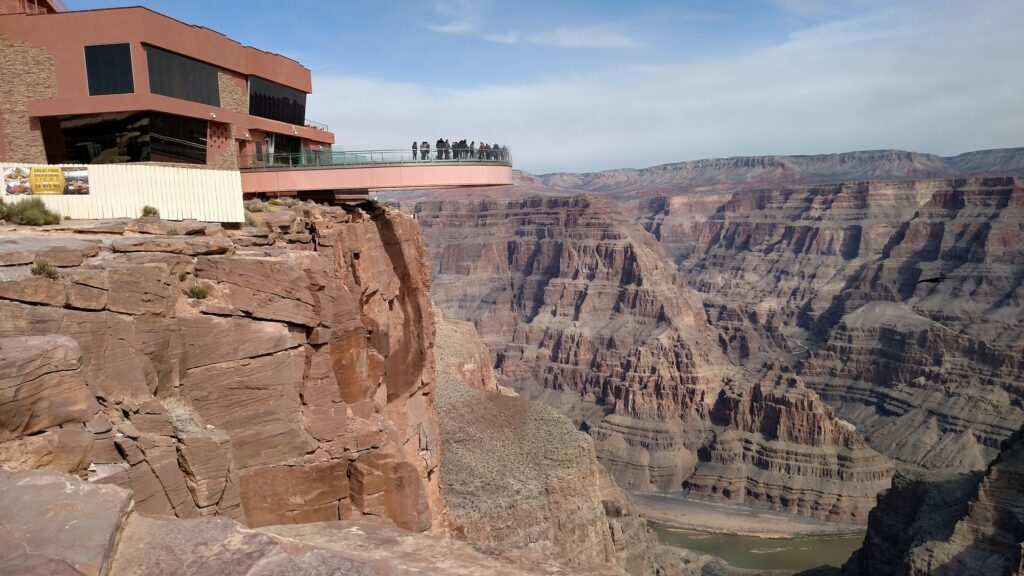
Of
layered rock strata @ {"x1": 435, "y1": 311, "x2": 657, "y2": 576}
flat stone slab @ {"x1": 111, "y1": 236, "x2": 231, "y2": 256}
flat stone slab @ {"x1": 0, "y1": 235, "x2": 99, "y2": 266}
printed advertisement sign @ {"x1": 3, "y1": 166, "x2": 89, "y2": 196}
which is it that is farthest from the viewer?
layered rock strata @ {"x1": 435, "y1": 311, "x2": 657, "y2": 576}

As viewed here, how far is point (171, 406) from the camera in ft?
47.9

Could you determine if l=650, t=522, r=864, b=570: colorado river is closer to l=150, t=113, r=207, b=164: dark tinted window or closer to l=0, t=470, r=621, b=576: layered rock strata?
l=150, t=113, r=207, b=164: dark tinted window

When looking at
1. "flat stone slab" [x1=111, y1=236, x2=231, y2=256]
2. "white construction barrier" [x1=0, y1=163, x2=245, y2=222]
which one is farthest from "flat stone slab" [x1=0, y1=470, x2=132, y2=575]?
"white construction barrier" [x1=0, y1=163, x2=245, y2=222]

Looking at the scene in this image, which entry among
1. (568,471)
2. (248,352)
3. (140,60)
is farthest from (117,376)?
(568,471)

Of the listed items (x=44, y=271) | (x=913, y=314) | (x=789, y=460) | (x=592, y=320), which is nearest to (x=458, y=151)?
(x=44, y=271)

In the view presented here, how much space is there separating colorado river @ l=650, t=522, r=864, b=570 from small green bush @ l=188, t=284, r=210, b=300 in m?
66.3

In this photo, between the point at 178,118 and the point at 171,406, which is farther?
the point at 178,118

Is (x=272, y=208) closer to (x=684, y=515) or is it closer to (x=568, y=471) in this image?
(x=568, y=471)

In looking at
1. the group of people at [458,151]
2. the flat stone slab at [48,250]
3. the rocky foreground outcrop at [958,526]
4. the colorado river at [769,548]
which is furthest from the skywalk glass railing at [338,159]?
the colorado river at [769,548]

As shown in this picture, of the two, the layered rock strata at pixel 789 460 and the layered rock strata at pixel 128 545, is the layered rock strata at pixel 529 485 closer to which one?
the layered rock strata at pixel 128 545

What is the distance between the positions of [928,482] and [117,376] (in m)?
58.8

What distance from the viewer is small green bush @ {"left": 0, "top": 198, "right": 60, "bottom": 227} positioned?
1836 cm

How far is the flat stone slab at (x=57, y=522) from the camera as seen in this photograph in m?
9.27

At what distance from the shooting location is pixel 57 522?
392 inches
